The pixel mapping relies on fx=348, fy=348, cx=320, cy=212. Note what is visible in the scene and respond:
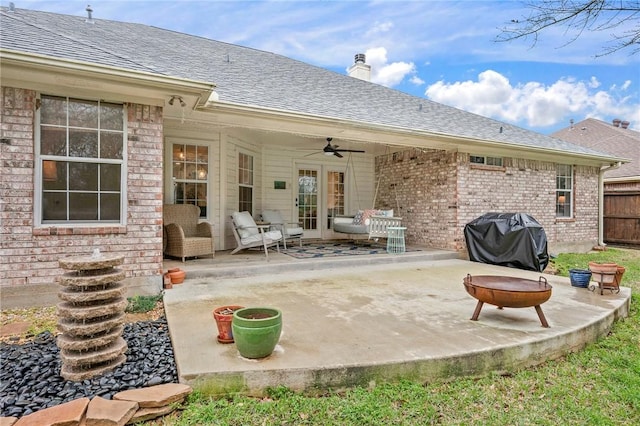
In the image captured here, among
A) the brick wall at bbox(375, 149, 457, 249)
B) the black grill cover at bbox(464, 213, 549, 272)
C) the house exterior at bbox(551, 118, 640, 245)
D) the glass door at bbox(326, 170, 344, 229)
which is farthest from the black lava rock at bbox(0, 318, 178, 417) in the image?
the house exterior at bbox(551, 118, 640, 245)

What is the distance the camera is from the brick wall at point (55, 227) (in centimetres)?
375

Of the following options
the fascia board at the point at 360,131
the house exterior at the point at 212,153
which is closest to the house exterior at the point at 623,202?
the house exterior at the point at 212,153

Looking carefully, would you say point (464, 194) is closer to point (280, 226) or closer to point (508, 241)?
point (508, 241)

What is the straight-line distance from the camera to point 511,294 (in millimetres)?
3072

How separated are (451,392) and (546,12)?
336cm

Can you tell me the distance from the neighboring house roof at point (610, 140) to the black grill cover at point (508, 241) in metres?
8.24

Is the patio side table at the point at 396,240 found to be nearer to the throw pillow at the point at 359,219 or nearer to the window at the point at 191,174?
the throw pillow at the point at 359,219

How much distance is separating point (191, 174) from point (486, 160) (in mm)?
6442

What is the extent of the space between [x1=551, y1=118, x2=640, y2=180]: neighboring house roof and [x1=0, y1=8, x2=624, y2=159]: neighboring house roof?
22.1ft

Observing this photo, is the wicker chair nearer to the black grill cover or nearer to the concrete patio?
the concrete patio

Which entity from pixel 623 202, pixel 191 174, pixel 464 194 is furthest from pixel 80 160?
pixel 623 202

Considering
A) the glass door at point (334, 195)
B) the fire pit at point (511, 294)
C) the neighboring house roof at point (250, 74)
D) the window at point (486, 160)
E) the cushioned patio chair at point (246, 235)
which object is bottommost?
the fire pit at point (511, 294)

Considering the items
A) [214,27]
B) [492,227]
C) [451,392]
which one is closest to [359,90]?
[492,227]

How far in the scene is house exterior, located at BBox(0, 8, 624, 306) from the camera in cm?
382
